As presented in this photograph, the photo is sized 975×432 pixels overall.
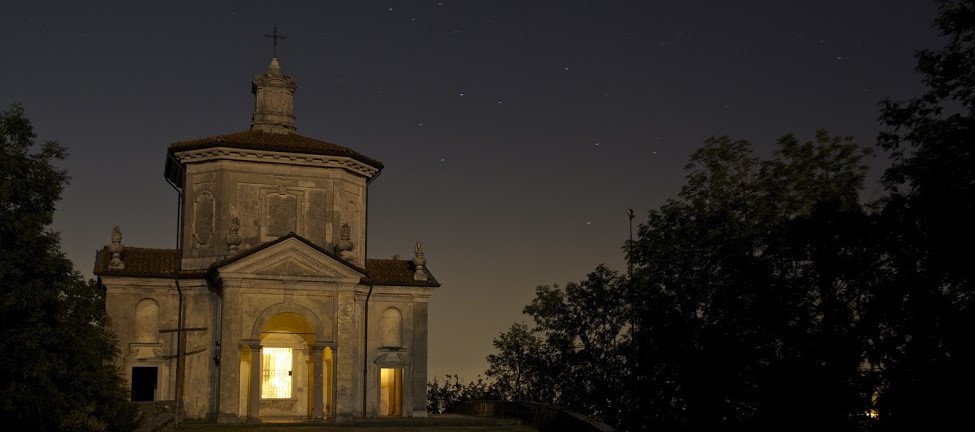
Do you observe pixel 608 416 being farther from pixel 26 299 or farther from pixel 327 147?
pixel 26 299

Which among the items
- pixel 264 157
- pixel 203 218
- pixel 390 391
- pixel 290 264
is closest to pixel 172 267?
pixel 203 218

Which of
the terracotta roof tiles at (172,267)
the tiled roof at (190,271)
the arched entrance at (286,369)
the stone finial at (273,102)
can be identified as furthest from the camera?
the stone finial at (273,102)

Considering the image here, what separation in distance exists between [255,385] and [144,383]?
5.67m

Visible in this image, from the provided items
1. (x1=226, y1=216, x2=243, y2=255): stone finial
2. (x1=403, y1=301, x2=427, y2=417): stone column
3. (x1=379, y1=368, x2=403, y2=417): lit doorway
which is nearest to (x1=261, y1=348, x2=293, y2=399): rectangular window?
(x1=379, y1=368, x2=403, y2=417): lit doorway

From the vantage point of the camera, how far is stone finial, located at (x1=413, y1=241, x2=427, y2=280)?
40.7m

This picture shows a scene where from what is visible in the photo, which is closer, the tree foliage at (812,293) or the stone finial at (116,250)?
the tree foliage at (812,293)

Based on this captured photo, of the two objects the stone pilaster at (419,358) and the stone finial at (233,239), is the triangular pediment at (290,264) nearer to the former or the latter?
the stone finial at (233,239)

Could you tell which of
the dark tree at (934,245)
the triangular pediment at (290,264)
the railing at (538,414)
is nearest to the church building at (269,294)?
the triangular pediment at (290,264)

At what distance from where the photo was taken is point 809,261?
3106 cm

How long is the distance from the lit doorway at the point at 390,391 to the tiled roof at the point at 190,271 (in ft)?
11.3

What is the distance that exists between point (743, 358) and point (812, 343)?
3.64 metres

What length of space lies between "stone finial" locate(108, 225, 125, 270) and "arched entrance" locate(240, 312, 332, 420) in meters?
5.54

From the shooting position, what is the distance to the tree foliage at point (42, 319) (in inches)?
1001

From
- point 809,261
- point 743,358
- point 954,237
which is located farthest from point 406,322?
point 954,237
